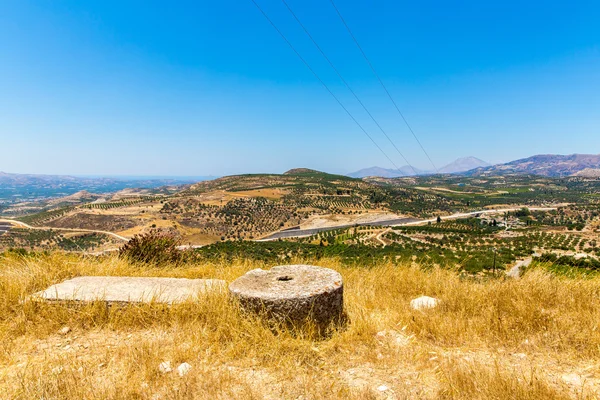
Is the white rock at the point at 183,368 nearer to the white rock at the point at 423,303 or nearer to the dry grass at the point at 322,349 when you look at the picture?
the dry grass at the point at 322,349

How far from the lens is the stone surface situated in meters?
3.89

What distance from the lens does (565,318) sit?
4.05 meters

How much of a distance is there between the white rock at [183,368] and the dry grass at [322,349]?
81mm

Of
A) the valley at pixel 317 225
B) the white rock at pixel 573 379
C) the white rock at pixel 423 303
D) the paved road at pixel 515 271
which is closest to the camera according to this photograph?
the white rock at pixel 573 379

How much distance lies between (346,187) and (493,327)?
158861 mm

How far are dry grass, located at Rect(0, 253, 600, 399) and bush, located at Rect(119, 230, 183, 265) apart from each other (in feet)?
8.43

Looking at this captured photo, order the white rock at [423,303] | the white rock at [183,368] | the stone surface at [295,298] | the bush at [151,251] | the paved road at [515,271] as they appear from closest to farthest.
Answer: the white rock at [183,368] → the stone surface at [295,298] → the white rock at [423,303] → the paved road at [515,271] → the bush at [151,251]

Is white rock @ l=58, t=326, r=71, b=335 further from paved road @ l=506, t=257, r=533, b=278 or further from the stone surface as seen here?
paved road @ l=506, t=257, r=533, b=278

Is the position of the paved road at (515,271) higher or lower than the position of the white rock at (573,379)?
lower

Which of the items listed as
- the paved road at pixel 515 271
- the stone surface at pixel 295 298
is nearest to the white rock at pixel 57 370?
the stone surface at pixel 295 298

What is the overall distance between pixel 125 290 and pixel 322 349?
137 inches

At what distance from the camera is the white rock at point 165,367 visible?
10.3ft

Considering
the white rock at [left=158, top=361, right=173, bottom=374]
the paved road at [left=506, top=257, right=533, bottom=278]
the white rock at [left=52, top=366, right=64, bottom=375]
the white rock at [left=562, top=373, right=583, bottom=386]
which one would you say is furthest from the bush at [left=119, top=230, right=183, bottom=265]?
the paved road at [left=506, top=257, right=533, bottom=278]

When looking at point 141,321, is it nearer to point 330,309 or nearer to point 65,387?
point 65,387
